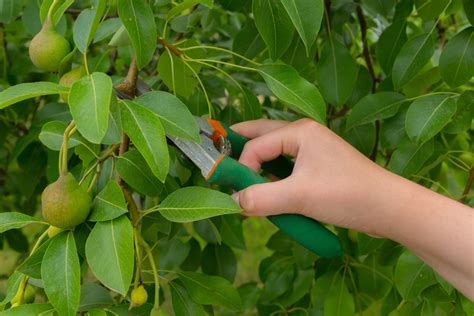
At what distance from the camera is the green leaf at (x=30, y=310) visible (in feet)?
3.10

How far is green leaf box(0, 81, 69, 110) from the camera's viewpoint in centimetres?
83

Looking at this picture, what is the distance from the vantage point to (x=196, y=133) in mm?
918

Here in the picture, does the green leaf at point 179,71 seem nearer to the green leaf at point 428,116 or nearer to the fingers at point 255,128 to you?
the fingers at point 255,128

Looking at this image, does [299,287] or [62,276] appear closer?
[62,276]

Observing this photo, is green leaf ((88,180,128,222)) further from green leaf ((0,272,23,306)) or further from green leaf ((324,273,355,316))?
green leaf ((324,273,355,316))

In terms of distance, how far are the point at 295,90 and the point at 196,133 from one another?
22 centimetres

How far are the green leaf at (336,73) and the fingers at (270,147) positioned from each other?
0.36 m

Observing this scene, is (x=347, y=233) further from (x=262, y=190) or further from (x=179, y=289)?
(x=262, y=190)

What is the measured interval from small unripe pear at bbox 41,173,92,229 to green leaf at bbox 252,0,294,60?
0.39m

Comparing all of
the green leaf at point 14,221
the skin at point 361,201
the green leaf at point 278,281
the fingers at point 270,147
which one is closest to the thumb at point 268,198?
the skin at point 361,201

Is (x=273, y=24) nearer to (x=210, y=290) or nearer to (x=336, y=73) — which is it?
(x=336, y=73)

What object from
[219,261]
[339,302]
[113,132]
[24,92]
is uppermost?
[24,92]

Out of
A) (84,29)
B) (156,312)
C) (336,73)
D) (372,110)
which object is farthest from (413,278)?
(84,29)

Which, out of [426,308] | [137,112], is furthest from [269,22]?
[426,308]
